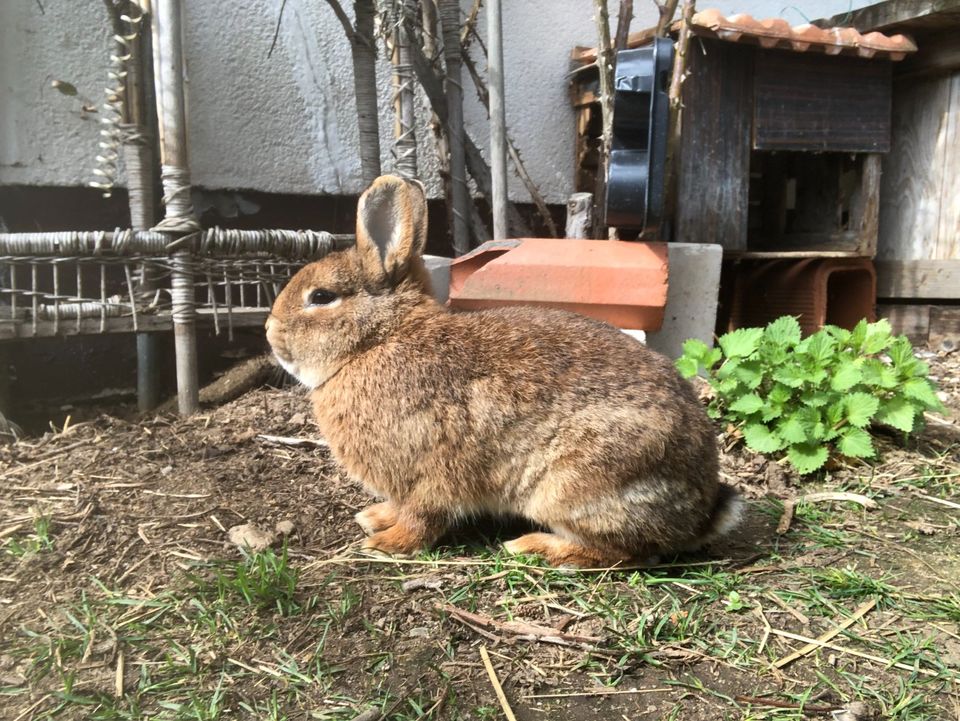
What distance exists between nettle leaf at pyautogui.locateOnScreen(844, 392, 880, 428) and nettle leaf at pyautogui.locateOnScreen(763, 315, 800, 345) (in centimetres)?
31

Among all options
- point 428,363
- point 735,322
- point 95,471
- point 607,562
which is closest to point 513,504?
point 607,562

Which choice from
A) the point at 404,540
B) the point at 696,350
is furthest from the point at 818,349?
the point at 404,540

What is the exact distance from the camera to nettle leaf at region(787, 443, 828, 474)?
2.64 metres

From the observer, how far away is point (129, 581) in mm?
1896

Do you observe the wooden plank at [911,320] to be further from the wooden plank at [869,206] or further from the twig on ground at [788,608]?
the twig on ground at [788,608]

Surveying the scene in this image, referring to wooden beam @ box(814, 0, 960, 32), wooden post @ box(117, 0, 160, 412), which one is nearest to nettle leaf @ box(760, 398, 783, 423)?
wooden post @ box(117, 0, 160, 412)

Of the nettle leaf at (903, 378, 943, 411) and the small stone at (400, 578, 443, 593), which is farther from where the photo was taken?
the nettle leaf at (903, 378, 943, 411)

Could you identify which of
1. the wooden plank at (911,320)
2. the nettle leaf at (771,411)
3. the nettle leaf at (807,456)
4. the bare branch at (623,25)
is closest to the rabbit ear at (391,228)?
the nettle leaf at (771,411)

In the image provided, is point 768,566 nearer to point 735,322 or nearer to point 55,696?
point 55,696

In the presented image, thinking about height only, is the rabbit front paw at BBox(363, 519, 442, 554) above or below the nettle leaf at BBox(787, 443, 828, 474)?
below

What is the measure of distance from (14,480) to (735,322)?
4017 millimetres

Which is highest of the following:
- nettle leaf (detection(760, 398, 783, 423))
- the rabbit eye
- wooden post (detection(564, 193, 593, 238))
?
wooden post (detection(564, 193, 593, 238))

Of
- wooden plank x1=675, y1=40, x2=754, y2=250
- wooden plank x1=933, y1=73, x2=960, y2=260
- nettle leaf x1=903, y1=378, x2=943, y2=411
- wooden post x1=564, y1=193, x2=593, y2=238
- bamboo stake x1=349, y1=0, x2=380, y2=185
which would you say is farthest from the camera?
wooden plank x1=933, y1=73, x2=960, y2=260

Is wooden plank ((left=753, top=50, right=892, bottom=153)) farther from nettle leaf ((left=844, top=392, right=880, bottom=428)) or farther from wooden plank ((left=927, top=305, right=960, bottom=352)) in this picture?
nettle leaf ((left=844, top=392, right=880, bottom=428))
